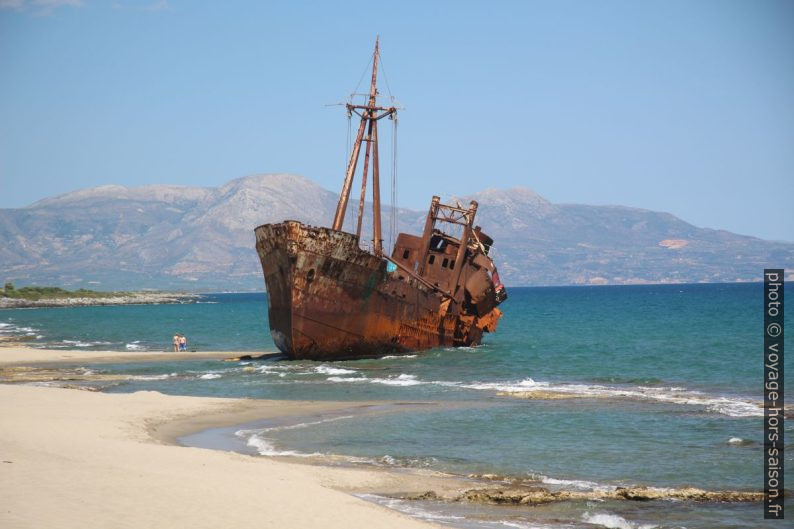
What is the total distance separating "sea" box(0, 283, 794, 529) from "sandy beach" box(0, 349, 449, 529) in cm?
140

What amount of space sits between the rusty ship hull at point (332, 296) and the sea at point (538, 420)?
944 mm

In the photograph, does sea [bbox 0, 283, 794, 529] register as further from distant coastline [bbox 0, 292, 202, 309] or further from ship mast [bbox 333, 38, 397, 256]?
distant coastline [bbox 0, 292, 202, 309]

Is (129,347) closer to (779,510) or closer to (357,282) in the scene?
(357,282)

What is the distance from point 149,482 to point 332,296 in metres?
26.2

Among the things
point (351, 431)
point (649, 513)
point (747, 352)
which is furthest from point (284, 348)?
point (649, 513)

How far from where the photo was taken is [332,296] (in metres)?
41.8

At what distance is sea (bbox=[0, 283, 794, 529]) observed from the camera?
17.2m

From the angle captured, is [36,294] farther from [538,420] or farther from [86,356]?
[538,420]

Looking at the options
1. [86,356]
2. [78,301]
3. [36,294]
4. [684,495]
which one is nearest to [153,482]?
[684,495]

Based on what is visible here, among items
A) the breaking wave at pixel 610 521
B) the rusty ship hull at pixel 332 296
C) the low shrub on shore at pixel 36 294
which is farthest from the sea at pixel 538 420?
the low shrub on shore at pixel 36 294

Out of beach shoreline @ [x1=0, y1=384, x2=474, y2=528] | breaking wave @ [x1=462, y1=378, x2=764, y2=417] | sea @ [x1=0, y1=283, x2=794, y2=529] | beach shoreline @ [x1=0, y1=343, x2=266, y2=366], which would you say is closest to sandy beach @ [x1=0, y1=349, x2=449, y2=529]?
beach shoreline @ [x1=0, y1=384, x2=474, y2=528]

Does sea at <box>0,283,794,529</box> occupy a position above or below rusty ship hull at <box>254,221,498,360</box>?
below

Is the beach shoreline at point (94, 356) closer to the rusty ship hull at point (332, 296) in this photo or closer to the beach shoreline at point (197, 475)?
the rusty ship hull at point (332, 296)

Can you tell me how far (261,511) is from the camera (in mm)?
14695
